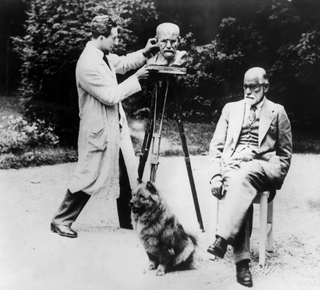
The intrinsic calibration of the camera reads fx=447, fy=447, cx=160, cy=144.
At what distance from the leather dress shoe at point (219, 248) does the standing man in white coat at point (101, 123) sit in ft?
2.57

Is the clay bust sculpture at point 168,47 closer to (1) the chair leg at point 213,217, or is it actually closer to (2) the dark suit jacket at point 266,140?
(2) the dark suit jacket at point 266,140

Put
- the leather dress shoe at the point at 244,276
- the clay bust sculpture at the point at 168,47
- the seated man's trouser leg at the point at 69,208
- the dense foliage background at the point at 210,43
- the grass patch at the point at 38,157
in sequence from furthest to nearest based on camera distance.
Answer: the grass patch at the point at 38,157 < the dense foliage background at the point at 210,43 < the seated man's trouser leg at the point at 69,208 < the clay bust sculpture at the point at 168,47 < the leather dress shoe at the point at 244,276

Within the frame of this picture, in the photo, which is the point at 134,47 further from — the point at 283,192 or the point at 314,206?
the point at 314,206

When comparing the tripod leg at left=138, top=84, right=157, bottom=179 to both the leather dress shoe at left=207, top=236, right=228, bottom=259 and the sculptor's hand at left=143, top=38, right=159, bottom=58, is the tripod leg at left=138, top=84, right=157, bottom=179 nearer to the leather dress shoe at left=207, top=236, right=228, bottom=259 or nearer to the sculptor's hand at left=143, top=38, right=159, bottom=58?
the sculptor's hand at left=143, top=38, right=159, bottom=58

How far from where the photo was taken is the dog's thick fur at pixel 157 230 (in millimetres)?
3189

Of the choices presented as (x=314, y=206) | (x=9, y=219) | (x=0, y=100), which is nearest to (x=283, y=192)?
(x=314, y=206)

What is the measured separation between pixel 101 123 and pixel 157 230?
92 cm

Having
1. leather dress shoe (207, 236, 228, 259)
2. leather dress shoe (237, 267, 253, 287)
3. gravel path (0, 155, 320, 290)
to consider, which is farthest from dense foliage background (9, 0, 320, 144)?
leather dress shoe (237, 267, 253, 287)

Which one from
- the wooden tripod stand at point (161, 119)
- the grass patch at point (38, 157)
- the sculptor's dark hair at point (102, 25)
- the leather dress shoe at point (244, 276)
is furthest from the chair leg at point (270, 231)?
the sculptor's dark hair at point (102, 25)

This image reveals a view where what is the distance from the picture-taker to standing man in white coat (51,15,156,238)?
339 centimetres

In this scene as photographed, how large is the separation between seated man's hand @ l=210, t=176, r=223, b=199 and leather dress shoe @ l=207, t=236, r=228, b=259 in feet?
1.03

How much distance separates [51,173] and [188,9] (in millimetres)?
1799

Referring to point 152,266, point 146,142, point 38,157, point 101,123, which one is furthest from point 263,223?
point 38,157

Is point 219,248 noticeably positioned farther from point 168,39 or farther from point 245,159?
point 168,39
